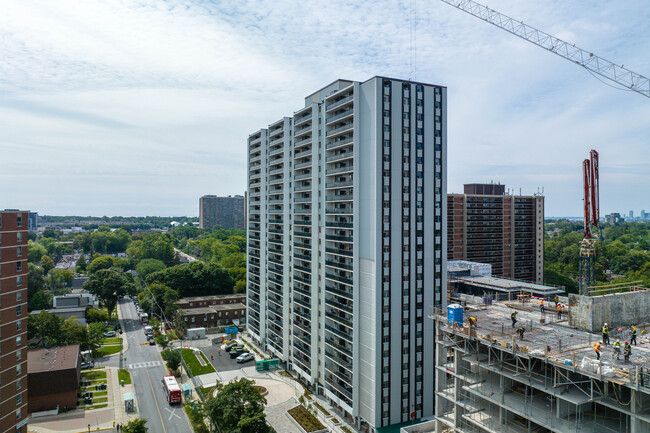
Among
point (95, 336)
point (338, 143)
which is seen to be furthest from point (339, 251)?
point (95, 336)

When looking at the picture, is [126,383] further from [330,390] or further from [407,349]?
[407,349]

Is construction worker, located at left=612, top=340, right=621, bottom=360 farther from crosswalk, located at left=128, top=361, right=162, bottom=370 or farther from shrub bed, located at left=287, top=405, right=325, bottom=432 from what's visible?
crosswalk, located at left=128, top=361, right=162, bottom=370

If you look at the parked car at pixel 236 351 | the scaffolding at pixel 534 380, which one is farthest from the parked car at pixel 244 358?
the scaffolding at pixel 534 380

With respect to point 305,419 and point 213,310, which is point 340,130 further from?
point 213,310

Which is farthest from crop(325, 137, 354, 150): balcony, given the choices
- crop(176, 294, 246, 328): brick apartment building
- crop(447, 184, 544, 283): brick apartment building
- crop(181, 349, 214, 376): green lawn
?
crop(447, 184, 544, 283): brick apartment building

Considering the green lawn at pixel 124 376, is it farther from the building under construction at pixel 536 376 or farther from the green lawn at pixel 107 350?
the building under construction at pixel 536 376

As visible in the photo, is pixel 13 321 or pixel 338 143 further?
pixel 338 143
